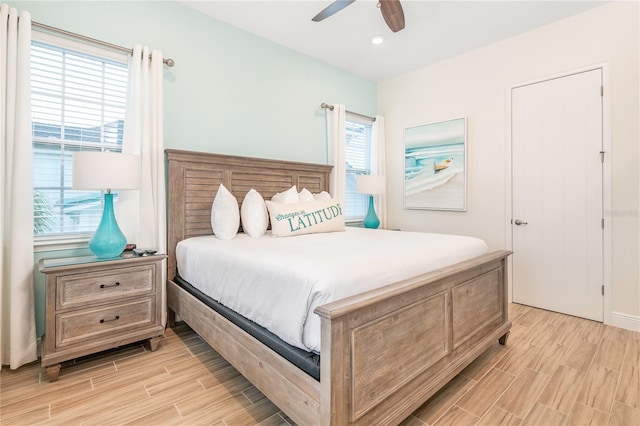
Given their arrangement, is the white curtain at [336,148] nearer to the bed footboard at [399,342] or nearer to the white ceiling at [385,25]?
the white ceiling at [385,25]

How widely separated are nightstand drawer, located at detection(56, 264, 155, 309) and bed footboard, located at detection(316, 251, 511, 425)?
1.64 m

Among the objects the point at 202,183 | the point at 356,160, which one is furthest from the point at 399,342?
the point at 356,160

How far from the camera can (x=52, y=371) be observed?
1912 mm

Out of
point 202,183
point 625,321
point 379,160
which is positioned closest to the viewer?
point 625,321

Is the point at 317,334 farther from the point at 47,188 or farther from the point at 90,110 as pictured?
the point at 90,110

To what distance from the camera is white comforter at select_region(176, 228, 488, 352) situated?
1354mm

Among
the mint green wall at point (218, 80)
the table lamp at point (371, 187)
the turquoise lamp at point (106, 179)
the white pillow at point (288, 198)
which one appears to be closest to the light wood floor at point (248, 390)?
the mint green wall at point (218, 80)

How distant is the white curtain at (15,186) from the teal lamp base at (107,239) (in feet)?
1.27

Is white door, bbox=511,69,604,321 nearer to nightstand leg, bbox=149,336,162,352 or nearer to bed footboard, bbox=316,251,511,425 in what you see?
bed footboard, bbox=316,251,511,425

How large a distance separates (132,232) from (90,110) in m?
0.98

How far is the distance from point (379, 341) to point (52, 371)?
199 cm

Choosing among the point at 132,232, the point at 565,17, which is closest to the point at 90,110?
the point at 132,232

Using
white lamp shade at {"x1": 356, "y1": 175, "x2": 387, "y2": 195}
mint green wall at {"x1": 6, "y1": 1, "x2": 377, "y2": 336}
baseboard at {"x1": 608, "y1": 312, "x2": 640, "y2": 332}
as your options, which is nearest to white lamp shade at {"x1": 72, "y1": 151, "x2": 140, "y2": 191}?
mint green wall at {"x1": 6, "y1": 1, "x2": 377, "y2": 336}

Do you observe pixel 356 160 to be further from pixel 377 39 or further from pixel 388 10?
pixel 388 10
